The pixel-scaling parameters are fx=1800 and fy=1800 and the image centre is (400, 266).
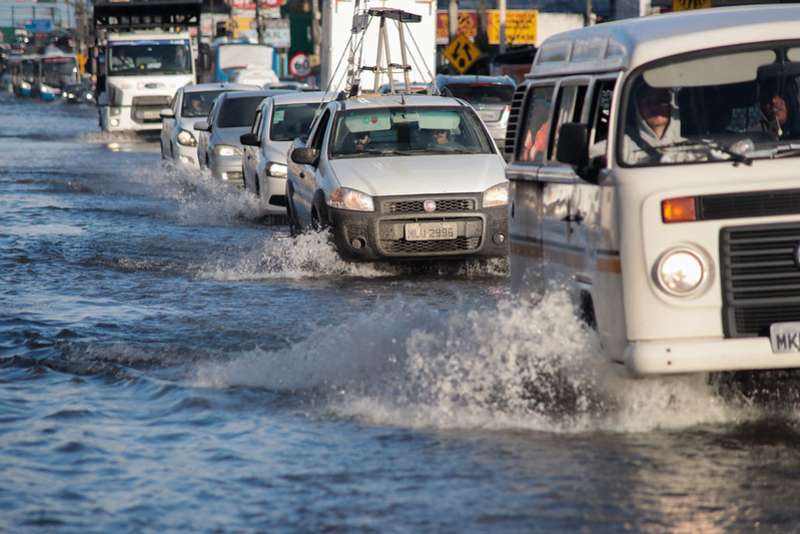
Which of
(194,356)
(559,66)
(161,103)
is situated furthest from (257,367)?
(161,103)

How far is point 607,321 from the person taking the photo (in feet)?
27.2

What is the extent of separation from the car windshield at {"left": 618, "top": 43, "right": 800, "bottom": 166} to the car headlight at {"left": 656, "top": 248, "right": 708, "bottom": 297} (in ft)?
1.72

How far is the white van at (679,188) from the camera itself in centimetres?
789

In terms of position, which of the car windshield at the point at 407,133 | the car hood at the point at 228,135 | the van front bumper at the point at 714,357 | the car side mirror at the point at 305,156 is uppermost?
the car windshield at the point at 407,133

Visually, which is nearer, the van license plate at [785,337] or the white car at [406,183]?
the van license plate at [785,337]

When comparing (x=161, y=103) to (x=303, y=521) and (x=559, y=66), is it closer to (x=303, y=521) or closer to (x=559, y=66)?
(x=559, y=66)

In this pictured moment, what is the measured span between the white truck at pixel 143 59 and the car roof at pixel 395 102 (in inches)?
1203

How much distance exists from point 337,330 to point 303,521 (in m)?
4.46

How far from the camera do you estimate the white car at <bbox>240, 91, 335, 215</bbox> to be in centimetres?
2167

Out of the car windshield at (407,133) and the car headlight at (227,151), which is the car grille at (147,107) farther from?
the car windshield at (407,133)

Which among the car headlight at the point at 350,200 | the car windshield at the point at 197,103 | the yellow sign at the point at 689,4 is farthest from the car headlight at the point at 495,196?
the car windshield at the point at 197,103

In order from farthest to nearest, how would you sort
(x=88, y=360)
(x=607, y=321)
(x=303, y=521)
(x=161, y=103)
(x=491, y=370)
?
(x=161, y=103) < (x=88, y=360) < (x=491, y=370) < (x=607, y=321) < (x=303, y=521)

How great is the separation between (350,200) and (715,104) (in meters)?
7.05

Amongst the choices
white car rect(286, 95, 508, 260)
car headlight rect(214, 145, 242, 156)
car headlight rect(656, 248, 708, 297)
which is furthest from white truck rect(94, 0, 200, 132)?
car headlight rect(656, 248, 708, 297)
